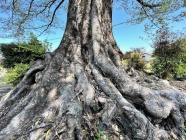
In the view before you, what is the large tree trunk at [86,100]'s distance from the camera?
320 centimetres

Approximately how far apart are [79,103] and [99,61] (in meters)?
1.28

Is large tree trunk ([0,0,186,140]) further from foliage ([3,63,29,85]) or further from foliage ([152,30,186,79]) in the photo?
foliage ([152,30,186,79])

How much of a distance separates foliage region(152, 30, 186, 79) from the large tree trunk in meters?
5.62

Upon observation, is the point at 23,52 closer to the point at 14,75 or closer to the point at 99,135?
the point at 14,75

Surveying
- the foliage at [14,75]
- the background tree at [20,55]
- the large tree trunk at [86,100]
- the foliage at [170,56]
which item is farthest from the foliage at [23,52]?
the foliage at [170,56]

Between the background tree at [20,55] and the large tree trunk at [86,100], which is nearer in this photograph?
the large tree trunk at [86,100]

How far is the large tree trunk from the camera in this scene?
3.20m

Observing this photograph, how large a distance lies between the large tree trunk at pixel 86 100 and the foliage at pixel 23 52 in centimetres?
457

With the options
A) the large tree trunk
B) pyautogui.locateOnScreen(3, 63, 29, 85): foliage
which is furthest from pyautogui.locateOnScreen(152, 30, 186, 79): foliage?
pyautogui.locateOnScreen(3, 63, 29, 85): foliage

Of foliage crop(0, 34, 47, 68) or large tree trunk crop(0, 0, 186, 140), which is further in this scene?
foliage crop(0, 34, 47, 68)

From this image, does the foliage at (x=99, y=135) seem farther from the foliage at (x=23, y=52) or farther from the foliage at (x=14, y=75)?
the foliage at (x=23, y=52)

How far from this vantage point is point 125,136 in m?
3.19

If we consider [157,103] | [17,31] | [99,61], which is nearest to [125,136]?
[157,103]

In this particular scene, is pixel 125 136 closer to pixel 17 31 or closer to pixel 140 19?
pixel 140 19
